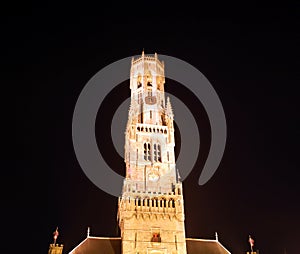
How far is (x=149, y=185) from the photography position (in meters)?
49.4

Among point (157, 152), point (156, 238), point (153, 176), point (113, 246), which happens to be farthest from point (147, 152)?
point (156, 238)

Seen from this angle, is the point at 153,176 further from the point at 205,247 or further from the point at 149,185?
the point at 205,247

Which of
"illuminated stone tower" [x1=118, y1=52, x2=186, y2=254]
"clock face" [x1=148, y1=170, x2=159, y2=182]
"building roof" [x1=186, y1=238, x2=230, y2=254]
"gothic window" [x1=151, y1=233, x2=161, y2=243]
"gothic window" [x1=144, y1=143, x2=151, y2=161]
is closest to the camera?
"gothic window" [x1=151, y1=233, x2=161, y2=243]

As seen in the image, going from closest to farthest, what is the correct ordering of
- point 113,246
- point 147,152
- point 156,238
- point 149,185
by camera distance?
point 156,238 → point 113,246 → point 149,185 → point 147,152

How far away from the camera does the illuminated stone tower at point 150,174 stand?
42.8 m

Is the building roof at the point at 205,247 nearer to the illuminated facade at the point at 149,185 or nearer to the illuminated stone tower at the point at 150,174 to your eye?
the illuminated facade at the point at 149,185

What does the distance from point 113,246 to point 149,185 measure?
811cm

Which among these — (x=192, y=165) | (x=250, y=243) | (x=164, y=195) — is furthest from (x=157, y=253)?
(x=192, y=165)

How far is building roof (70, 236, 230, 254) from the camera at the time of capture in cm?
4403

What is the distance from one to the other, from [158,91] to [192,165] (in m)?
→ 11.9

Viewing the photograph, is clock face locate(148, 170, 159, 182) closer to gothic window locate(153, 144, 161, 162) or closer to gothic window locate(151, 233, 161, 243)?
gothic window locate(153, 144, 161, 162)

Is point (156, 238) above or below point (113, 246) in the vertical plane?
below

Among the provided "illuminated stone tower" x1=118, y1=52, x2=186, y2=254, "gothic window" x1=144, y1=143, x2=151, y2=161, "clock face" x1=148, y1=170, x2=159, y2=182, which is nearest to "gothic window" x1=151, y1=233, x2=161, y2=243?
"illuminated stone tower" x1=118, y1=52, x2=186, y2=254

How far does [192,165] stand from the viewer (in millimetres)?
54375
